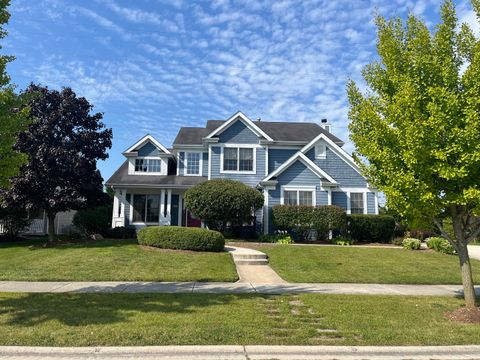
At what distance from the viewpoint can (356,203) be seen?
24.6 m

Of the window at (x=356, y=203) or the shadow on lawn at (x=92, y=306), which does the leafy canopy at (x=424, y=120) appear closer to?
the shadow on lawn at (x=92, y=306)

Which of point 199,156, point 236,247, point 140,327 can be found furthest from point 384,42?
point 199,156

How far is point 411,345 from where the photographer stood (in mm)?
6371

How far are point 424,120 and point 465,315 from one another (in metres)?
4.05

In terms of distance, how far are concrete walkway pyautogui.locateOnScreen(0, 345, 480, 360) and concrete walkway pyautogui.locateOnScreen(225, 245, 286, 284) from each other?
245 inches

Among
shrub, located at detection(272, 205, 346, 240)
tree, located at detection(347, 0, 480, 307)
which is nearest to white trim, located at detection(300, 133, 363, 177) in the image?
shrub, located at detection(272, 205, 346, 240)

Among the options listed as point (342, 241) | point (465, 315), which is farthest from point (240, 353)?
point (342, 241)

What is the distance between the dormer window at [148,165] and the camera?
26469mm

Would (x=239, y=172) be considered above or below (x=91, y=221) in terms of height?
above

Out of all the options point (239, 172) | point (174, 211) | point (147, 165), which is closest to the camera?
point (239, 172)

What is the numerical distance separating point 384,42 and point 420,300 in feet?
20.3

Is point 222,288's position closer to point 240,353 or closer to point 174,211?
point 240,353

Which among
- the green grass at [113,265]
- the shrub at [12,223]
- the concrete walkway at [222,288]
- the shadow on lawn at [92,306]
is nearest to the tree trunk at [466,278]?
the concrete walkway at [222,288]

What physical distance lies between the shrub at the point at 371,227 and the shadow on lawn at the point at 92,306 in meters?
14.3
